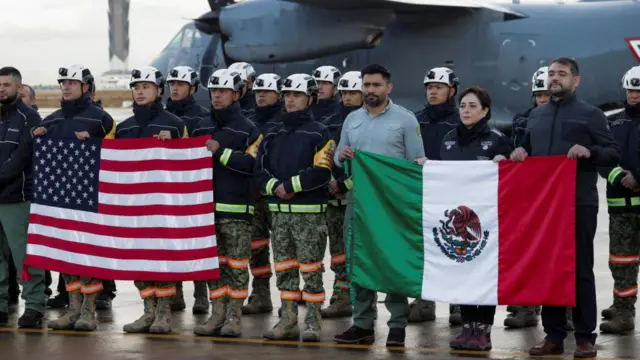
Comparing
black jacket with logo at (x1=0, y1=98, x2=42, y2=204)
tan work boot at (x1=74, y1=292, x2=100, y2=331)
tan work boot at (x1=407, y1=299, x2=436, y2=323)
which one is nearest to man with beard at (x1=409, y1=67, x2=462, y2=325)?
tan work boot at (x1=407, y1=299, x2=436, y2=323)

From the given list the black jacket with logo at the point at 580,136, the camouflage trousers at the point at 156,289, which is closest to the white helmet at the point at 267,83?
the camouflage trousers at the point at 156,289

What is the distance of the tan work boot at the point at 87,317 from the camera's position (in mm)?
10625

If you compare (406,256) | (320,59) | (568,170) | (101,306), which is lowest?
(101,306)

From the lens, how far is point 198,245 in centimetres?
1041

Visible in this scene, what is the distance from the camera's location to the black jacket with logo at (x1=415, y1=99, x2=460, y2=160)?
11.3 meters

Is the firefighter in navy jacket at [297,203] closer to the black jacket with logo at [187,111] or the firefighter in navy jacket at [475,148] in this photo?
the firefighter in navy jacket at [475,148]

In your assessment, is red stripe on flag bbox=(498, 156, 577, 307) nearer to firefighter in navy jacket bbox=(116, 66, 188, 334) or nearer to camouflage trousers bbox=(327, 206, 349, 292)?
camouflage trousers bbox=(327, 206, 349, 292)

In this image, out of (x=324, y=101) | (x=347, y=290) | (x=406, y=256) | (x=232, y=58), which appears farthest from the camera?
(x=232, y=58)

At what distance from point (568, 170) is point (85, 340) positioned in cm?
440

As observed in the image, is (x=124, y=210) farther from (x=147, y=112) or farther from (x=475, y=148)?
(x=475, y=148)

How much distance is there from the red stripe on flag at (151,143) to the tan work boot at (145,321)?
140 centimetres

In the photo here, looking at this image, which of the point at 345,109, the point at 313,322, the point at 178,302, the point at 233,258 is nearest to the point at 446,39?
the point at 345,109

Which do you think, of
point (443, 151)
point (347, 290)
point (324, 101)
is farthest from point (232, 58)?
point (443, 151)

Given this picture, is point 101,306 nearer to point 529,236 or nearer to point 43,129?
point 43,129
